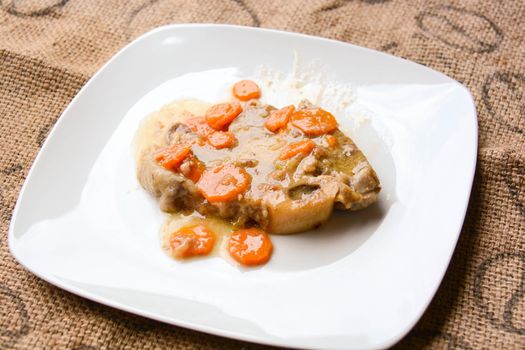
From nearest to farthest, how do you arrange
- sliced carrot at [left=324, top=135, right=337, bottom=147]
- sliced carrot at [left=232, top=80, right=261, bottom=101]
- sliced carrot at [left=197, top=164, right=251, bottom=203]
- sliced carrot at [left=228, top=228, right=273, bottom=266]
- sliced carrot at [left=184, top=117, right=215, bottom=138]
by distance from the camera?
sliced carrot at [left=228, top=228, right=273, bottom=266] < sliced carrot at [left=197, top=164, right=251, bottom=203] < sliced carrot at [left=324, top=135, right=337, bottom=147] < sliced carrot at [left=184, top=117, right=215, bottom=138] < sliced carrot at [left=232, top=80, right=261, bottom=101]

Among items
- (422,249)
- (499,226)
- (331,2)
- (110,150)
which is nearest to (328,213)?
(422,249)

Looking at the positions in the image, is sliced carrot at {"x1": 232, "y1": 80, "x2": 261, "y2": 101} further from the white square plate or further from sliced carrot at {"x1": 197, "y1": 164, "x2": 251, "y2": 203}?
sliced carrot at {"x1": 197, "y1": 164, "x2": 251, "y2": 203}

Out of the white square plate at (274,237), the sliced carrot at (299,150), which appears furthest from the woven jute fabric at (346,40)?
the sliced carrot at (299,150)

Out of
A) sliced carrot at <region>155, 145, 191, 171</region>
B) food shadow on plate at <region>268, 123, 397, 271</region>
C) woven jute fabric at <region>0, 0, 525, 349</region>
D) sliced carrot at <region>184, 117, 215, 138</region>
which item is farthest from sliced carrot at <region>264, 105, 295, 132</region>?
woven jute fabric at <region>0, 0, 525, 349</region>

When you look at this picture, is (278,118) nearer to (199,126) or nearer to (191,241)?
(199,126)

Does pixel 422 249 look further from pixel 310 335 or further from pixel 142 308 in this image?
pixel 142 308

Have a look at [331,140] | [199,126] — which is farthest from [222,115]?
[331,140]
